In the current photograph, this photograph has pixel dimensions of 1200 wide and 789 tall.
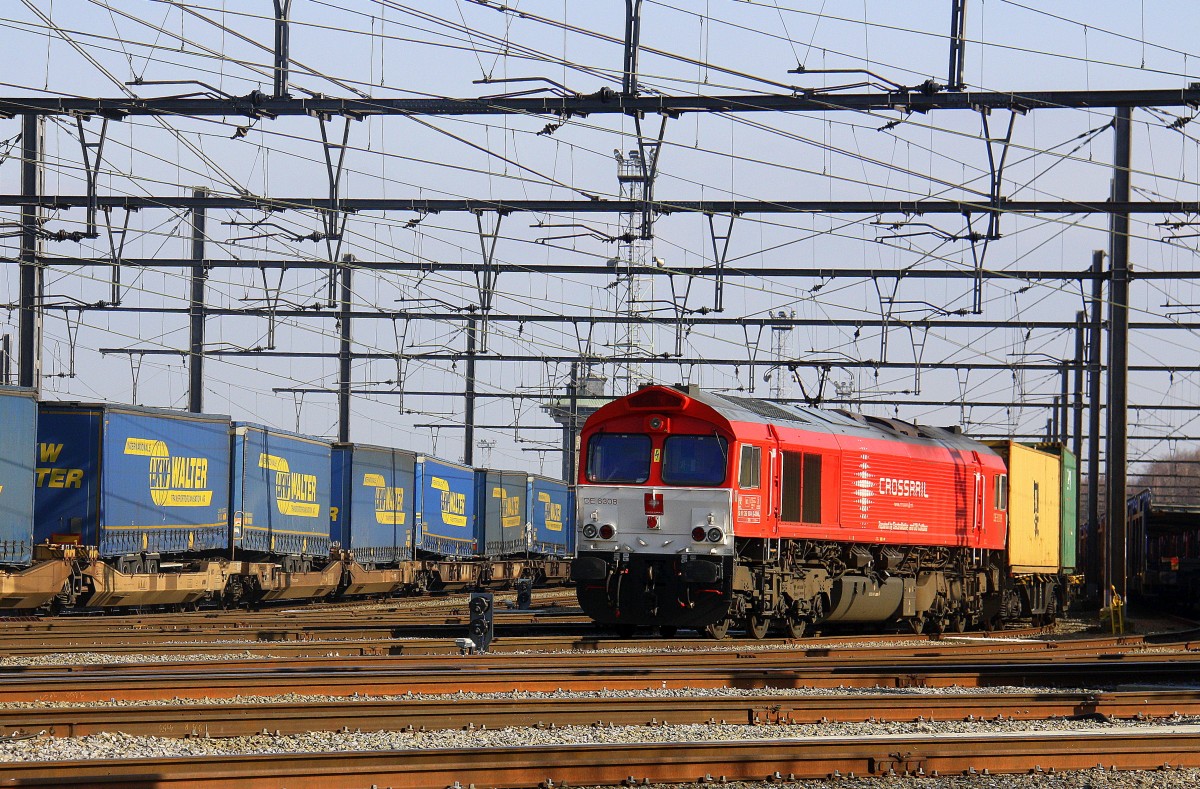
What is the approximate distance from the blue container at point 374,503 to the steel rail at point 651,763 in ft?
78.7

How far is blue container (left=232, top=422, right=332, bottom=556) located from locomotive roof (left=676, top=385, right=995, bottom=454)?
1147cm

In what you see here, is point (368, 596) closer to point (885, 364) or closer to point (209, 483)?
point (209, 483)

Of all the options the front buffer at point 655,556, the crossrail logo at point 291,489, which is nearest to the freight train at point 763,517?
the front buffer at point 655,556

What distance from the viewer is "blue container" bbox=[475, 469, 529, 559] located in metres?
42.8

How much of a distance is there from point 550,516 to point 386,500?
1546 cm

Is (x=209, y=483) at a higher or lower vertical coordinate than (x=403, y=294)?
lower

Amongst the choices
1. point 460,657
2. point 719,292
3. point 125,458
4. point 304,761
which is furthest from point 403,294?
point 304,761

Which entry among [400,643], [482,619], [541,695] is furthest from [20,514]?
[541,695]

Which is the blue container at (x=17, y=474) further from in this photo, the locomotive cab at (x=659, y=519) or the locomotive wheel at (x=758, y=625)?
the locomotive wheel at (x=758, y=625)

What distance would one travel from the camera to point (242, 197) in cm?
2427

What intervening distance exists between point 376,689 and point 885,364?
25638mm

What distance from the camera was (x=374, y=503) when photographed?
1373 inches

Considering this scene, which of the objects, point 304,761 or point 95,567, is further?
point 95,567

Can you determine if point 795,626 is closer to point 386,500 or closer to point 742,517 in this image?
point 742,517
